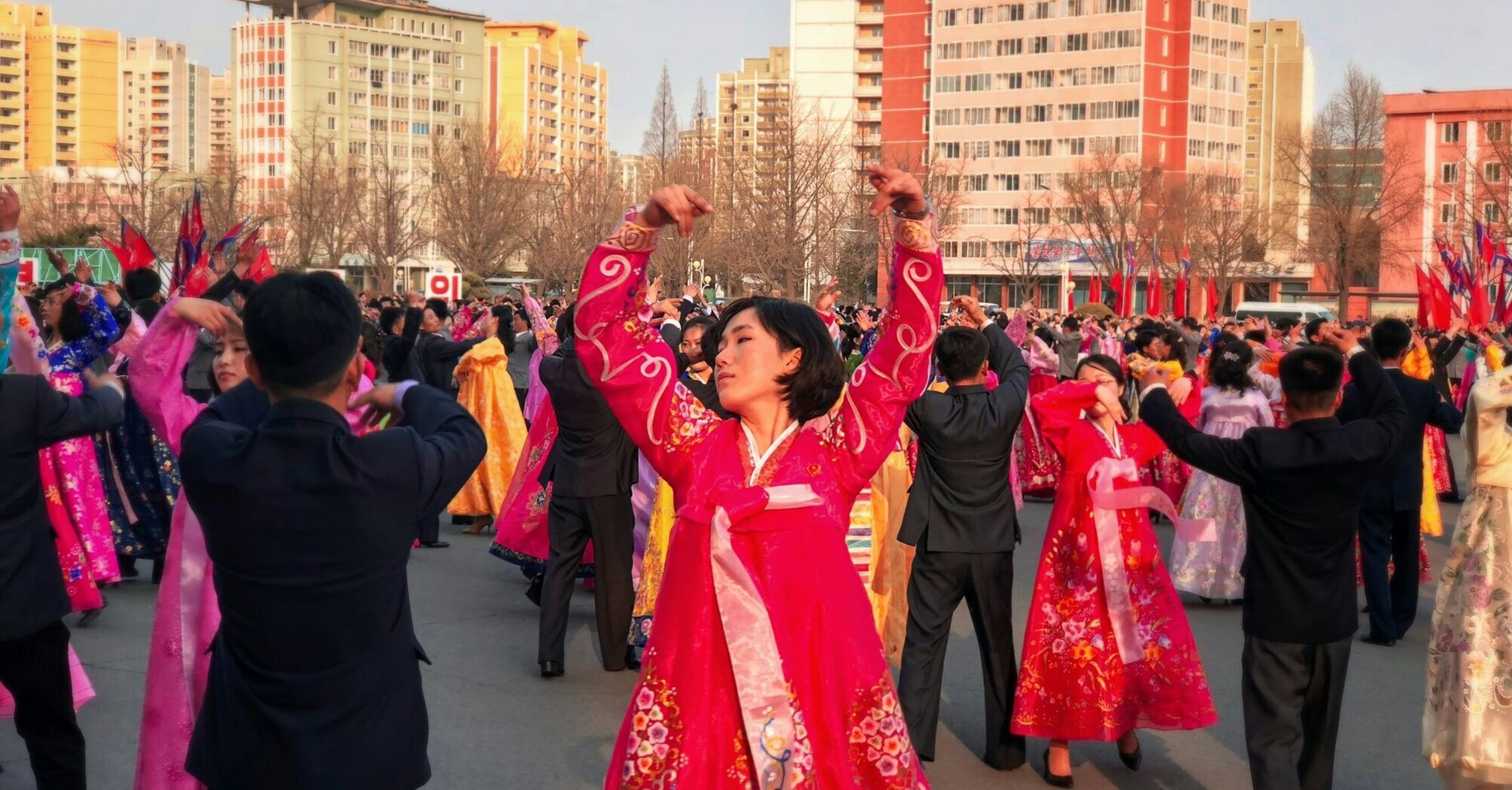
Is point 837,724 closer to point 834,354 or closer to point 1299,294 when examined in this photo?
point 834,354

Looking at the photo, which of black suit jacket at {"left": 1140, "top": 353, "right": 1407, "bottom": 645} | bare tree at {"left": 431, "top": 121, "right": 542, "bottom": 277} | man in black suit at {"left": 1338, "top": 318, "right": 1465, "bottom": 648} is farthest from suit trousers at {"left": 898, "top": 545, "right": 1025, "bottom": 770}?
bare tree at {"left": 431, "top": 121, "right": 542, "bottom": 277}

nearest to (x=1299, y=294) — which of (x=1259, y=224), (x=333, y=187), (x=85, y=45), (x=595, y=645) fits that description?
(x=1259, y=224)

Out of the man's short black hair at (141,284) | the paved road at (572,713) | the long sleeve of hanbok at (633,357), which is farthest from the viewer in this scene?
the man's short black hair at (141,284)

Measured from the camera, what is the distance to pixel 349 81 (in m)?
115

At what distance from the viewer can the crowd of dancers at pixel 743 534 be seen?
3.22 metres

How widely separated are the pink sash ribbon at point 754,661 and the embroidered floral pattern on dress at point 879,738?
17 cm

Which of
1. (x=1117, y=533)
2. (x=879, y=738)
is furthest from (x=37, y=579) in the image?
(x=1117, y=533)

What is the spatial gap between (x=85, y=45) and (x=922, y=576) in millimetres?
165695

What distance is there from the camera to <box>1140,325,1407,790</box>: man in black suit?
502 cm

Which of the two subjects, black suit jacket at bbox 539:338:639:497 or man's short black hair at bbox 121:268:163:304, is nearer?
black suit jacket at bbox 539:338:639:497

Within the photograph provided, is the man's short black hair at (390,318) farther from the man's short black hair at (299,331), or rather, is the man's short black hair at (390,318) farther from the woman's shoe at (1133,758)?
the man's short black hair at (299,331)

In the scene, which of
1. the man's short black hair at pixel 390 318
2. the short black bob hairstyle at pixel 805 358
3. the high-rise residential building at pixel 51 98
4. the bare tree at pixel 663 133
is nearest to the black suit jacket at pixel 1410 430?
the short black bob hairstyle at pixel 805 358

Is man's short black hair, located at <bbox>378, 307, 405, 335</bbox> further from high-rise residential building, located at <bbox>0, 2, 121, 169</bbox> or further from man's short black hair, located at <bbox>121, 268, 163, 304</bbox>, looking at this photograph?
high-rise residential building, located at <bbox>0, 2, 121, 169</bbox>

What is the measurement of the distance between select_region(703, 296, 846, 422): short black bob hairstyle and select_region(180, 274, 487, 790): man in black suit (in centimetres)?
90
